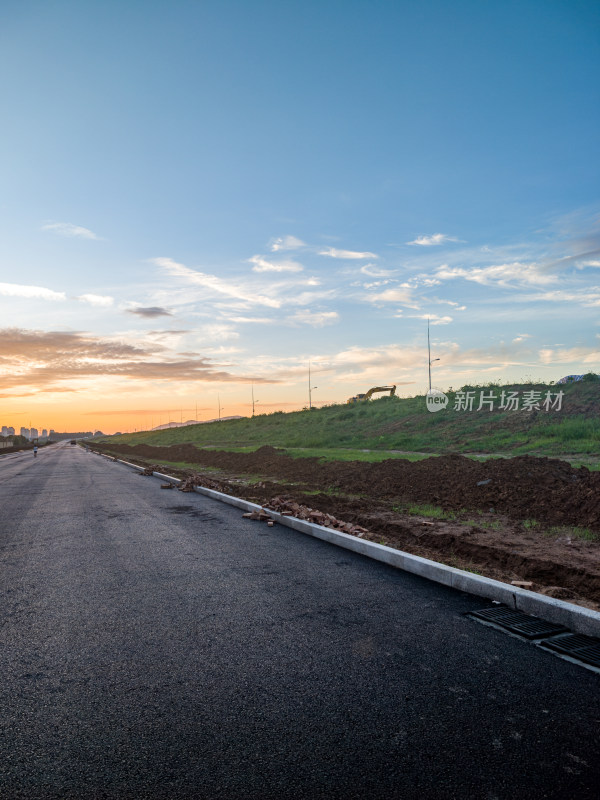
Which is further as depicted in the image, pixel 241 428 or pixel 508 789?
pixel 241 428

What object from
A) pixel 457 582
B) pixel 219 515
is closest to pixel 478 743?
pixel 457 582

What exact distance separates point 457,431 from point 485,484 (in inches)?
854

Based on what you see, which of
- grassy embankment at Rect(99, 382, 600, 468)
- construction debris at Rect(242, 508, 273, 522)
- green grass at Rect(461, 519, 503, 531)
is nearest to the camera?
green grass at Rect(461, 519, 503, 531)

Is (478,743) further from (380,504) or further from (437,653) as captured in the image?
(380,504)

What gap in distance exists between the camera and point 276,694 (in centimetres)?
310

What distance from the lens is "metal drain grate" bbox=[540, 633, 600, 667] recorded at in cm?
366

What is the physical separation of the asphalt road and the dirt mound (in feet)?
16.3

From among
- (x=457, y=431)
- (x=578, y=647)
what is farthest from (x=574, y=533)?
(x=457, y=431)

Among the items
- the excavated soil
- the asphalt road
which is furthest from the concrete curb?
the excavated soil

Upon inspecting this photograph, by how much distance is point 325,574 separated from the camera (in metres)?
5.98

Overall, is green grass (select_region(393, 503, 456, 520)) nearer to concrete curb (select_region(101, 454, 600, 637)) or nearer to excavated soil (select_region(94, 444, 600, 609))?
excavated soil (select_region(94, 444, 600, 609))

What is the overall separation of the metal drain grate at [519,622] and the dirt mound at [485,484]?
15.0 ft

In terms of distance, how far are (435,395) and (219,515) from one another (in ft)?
121

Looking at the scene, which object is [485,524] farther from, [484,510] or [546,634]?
[546,634]
